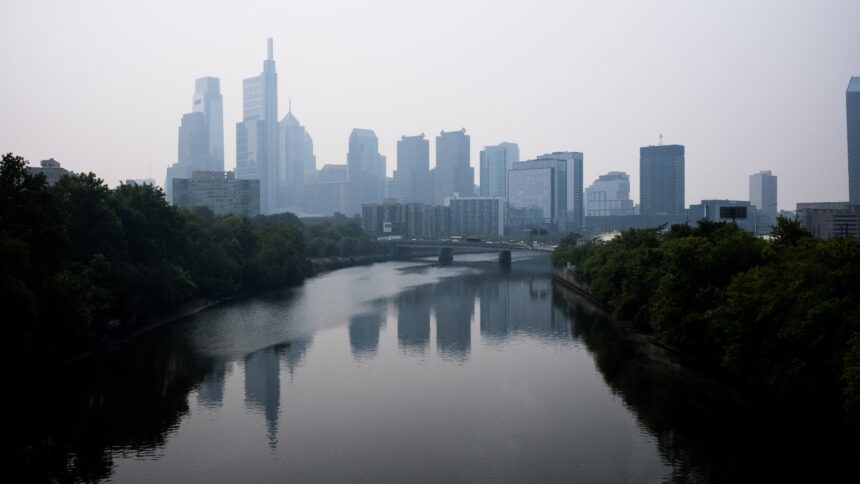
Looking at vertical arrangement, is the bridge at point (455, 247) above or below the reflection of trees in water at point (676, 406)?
above

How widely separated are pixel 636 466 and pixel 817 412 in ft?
16.7

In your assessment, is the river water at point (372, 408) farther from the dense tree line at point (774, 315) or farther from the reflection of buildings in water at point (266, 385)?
the dense tree line at point (774, 315)

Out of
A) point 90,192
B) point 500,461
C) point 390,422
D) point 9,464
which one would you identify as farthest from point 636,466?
point 90,192

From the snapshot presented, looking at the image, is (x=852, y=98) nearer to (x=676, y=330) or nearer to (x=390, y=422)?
(x=676, y=330)

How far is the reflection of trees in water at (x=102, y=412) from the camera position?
18.0 meters

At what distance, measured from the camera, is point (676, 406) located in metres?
22.5

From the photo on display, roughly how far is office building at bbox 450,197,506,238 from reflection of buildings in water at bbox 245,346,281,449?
118 metres

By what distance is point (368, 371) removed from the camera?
27750mm

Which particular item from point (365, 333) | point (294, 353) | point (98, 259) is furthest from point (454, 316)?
point (98, 259)

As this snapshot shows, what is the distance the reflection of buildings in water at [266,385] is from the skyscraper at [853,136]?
13169cm

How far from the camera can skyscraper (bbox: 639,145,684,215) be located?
188m

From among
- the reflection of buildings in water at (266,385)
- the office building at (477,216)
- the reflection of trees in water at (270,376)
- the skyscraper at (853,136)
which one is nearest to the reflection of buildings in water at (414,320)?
the reflection of trees in water at (270,376)

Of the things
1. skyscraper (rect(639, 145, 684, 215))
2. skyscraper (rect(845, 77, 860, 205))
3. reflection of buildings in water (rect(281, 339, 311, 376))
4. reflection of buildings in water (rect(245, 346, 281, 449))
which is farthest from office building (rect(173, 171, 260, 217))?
skyscraper (rect(639, 145, 684, 215))

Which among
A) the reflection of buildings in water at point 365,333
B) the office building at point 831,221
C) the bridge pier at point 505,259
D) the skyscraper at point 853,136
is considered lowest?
the reflection of buildings in water at point 365,333
